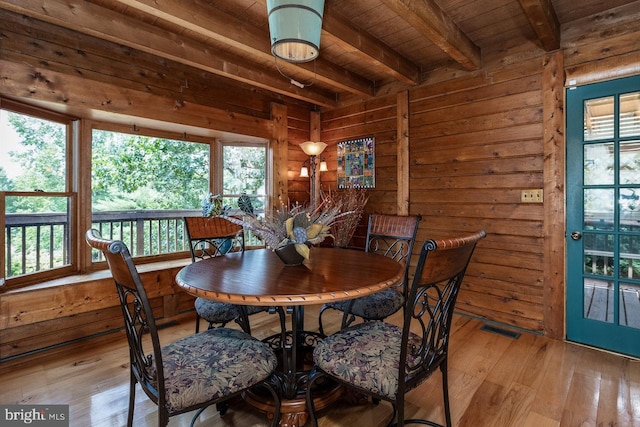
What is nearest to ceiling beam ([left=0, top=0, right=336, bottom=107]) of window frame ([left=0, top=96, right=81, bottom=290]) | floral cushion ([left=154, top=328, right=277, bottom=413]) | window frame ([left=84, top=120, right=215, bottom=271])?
window frame ([left=0, top=96, right=81, bottom=290])

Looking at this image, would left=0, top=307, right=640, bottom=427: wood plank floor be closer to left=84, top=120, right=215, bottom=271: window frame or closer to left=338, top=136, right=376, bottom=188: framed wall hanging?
left=84, top=120, right=215, bottom=271: window frame

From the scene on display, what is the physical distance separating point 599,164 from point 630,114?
1.27 ft

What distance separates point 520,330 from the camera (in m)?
2.73

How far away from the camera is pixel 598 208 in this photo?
2.42 meters

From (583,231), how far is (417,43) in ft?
6.91

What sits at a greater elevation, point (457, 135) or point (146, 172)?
point (457, 135)

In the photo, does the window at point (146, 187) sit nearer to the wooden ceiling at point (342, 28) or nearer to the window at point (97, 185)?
the window at point (97, 185)

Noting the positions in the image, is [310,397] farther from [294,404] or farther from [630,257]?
[630,257]

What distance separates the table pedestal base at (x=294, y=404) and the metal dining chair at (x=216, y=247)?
40 cm

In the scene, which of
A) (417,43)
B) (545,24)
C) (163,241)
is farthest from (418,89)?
(163,241)

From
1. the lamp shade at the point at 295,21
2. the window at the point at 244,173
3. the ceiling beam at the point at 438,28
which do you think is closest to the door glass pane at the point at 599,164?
the ceiling beam at the point at 438,28

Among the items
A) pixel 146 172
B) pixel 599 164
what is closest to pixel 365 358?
pixel 599 164

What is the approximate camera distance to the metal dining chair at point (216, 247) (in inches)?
78.7

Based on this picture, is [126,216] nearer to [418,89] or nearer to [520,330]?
[418,89]
